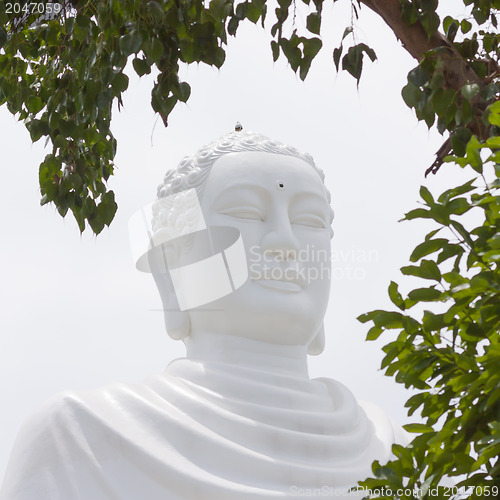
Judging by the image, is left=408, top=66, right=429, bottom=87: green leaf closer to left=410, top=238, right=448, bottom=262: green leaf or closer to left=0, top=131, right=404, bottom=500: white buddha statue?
left=0, top=131, right=404, bottom=500: white buddha statue

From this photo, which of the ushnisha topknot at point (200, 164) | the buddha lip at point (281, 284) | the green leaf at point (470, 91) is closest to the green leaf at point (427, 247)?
the green leaf at point (470, 91)

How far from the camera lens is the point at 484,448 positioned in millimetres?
2100

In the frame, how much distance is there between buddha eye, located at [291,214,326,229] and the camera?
455 cm

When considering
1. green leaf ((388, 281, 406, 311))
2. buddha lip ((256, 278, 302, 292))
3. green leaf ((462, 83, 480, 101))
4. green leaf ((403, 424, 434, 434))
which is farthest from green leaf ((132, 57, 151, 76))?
green leaf ((403, 424, 434, 434))

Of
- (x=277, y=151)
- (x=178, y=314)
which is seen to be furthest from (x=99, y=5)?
(x=178, y=314)

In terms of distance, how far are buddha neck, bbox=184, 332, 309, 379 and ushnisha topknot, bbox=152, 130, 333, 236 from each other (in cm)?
64

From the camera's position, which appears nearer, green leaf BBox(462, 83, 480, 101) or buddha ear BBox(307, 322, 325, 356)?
green leaf BBox(462, 83, 480, 101)

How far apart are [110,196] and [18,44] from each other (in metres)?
0.94

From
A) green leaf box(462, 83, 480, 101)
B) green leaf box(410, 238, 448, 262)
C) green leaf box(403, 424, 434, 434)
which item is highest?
green leaf box(462, 83, 480, 101)

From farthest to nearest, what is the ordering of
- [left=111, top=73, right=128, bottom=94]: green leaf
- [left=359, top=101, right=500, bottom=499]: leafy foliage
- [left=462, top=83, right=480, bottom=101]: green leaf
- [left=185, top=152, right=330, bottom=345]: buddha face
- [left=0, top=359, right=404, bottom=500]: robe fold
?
[left=185, top=152, right=330, bottom=345]: buddha face < [left=111, top=73, right=128, bottom=94]: green leaf < [left=0, top=359, right=404, bottom=500]: robe fold < [left=462, top=83, right=480, bottom=101]: green leaf < [left=359, top=101, right=500, bottom=499]: leafy foliage

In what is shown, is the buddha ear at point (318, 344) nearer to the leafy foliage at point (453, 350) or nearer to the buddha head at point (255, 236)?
the buddha head at point (255, 236)

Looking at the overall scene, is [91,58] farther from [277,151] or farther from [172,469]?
[172,469]

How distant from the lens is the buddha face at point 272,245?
14.3ft

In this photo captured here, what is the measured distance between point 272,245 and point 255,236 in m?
0.09
